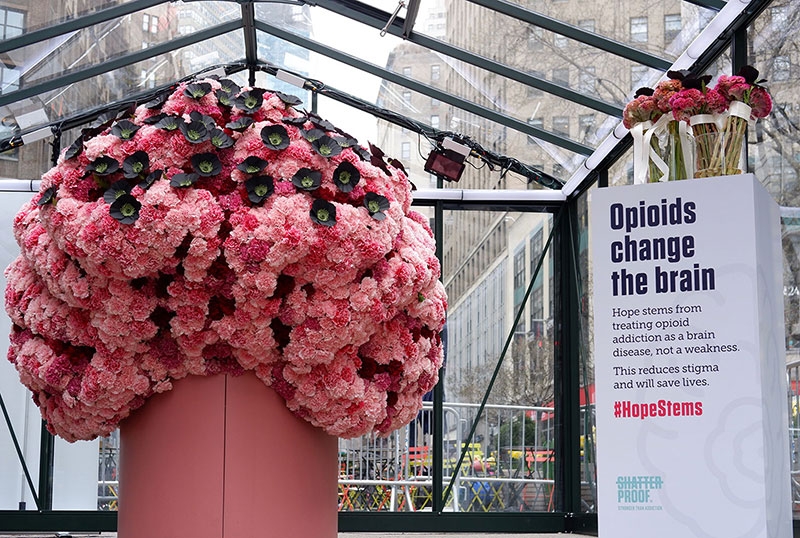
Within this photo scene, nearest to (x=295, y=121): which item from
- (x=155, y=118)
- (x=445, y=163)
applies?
(x=155, y=118)

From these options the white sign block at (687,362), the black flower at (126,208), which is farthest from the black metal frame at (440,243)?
the black flower at (126,208)

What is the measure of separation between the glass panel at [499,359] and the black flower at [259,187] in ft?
16.6

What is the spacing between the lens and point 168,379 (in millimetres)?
3281

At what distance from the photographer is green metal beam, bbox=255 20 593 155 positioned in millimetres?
7216

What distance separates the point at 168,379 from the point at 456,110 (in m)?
4.55

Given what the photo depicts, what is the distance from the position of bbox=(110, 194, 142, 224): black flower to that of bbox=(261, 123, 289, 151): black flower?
1.39 feet

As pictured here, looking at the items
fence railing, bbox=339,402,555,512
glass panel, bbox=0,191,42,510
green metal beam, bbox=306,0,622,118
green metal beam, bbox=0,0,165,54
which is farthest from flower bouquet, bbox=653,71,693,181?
glass panel, bbox=0,191,42,510

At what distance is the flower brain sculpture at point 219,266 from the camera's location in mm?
3070

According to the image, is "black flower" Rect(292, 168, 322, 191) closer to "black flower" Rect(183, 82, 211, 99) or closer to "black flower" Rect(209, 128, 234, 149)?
"black flower" Rect(209, 128, 234, 149)

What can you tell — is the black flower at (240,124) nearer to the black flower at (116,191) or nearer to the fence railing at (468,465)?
the black flower at (116,191)

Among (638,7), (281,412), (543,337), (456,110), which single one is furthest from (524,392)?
(281,412)

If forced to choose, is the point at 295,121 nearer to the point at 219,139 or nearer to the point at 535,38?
the point at 219,139

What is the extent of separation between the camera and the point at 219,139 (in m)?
3.20

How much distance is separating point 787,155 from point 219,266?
2.60 m
